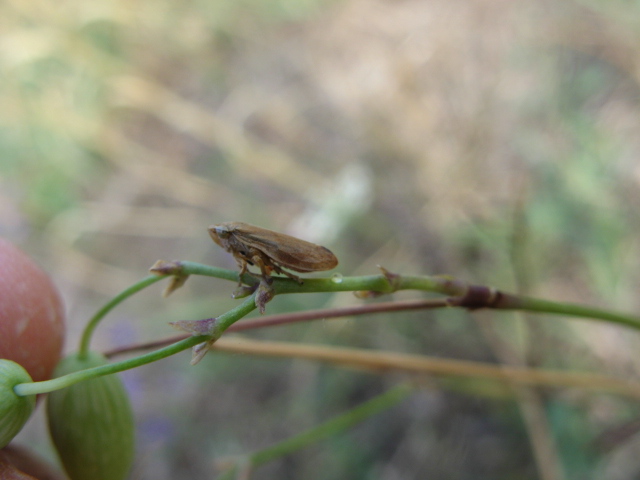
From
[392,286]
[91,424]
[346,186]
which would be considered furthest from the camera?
[346,186]

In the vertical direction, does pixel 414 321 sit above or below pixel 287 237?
above

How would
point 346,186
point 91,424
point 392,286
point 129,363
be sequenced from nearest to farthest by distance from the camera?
point 129,363, point 392,286, point 91,424, point 346,186

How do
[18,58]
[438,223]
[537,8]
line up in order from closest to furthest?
[438,223], [537,8], [18,58]

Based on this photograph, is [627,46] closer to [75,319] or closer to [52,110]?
[52,110]

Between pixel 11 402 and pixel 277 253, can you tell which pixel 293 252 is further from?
pixel 11 402

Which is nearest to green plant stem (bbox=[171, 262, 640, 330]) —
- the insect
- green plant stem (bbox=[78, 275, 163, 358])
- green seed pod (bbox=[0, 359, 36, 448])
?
the insect

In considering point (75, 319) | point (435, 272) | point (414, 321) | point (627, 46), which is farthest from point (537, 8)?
point (75, 319)

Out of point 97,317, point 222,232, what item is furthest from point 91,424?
point 222,232
